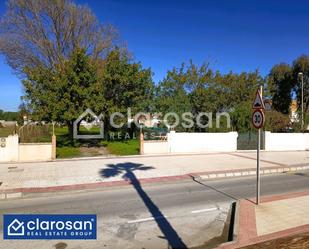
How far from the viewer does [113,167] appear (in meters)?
14.5

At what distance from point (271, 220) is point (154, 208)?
10.1 feet

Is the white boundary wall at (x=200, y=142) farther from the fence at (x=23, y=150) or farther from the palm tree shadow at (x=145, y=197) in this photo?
the fence at (x=23, y=150)

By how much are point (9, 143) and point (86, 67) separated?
23.1ft

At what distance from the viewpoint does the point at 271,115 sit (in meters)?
27.3

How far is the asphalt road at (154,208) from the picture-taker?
614 centimetres

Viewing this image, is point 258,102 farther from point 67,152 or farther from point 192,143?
point 67,152

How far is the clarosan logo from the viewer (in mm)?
6285

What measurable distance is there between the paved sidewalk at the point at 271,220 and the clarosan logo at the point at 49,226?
10.0ft

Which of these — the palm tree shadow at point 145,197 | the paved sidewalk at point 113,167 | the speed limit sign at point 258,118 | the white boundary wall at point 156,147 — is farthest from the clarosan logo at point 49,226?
the white boundary wall at point 156,147

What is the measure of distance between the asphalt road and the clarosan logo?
243 mm

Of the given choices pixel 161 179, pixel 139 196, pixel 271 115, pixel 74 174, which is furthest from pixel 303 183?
pixel 271 115

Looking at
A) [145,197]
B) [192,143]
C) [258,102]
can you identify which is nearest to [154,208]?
[145,197]

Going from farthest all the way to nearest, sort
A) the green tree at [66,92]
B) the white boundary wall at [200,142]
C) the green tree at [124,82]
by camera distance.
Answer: the green tree at [124,82] → the white boundary wall at [200,142] → the green tree at [66,92]

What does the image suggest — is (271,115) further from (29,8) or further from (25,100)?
(29,8)
